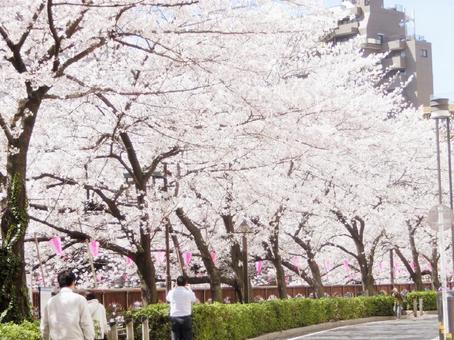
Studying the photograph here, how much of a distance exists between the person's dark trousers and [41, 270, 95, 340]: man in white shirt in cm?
683

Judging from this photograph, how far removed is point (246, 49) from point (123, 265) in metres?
24.7

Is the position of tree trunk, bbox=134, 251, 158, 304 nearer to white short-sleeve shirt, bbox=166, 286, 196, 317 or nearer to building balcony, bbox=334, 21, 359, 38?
white short-sleeve shirt, bbox=166, 286, 196, 317

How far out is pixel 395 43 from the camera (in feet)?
297

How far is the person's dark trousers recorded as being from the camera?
16.4 meters

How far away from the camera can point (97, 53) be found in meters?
19.1

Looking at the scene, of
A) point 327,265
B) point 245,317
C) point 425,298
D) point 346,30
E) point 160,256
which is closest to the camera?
point 245,317

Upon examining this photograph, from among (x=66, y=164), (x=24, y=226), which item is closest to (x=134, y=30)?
(x=24, y=226)

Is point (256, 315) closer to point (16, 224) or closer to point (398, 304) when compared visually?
point (16, 224)

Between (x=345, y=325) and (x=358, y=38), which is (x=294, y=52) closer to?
(x=358, y=38)

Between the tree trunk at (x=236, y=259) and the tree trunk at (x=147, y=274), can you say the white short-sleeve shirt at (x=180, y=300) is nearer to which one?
the tree trunk at (x=147, y=274)

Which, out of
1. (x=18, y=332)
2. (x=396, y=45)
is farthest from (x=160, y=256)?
(x=396, y=45)

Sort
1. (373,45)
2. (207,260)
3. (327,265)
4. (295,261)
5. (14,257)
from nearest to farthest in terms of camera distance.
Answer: (14,257), (207,260), (295,261), (327,265), (373,45)

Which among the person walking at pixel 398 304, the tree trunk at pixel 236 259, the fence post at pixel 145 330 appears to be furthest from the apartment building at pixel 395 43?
the fence post at pixel 145 330

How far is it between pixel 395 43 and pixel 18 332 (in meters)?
83.6
